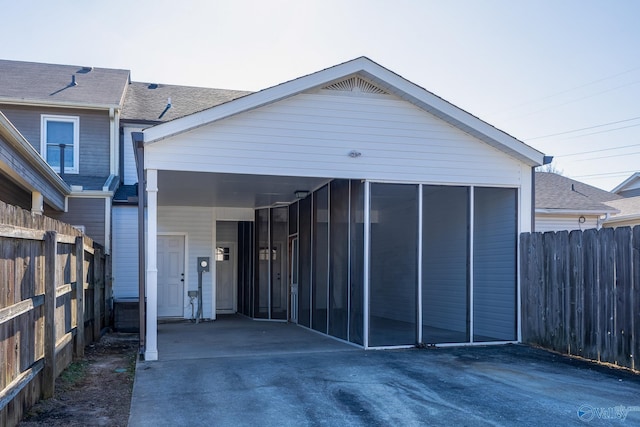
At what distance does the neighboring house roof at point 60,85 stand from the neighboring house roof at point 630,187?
64.0 feet

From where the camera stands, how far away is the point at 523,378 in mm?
6844

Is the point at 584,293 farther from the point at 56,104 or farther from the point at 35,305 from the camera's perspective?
the point at 56,104

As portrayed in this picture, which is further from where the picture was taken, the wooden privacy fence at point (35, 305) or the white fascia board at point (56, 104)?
the white fascia board at point (56, 104)

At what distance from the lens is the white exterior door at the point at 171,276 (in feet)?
46.2

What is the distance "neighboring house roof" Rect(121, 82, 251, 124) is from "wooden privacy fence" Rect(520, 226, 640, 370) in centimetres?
852

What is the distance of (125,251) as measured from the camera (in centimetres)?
1305

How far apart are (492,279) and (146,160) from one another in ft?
19.8

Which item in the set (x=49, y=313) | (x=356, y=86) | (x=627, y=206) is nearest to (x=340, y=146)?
(x=356, y=86)

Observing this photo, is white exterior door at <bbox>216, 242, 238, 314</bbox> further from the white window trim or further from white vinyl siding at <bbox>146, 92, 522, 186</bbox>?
white vinyl siding at <bbox>146, 92, 522, 186</bbox>

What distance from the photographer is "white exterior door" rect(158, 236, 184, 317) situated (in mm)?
14094

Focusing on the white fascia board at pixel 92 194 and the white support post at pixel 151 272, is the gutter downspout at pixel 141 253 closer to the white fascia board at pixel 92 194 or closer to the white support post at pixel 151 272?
the white support post at pixel 151 272

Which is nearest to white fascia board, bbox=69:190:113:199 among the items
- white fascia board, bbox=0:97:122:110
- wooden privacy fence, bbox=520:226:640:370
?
white fascia board, bbox=0:97:122:110

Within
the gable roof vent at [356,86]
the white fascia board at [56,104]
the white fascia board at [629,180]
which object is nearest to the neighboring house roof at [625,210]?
the white fascia board at [629,180]

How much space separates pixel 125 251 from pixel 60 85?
4851 mm
